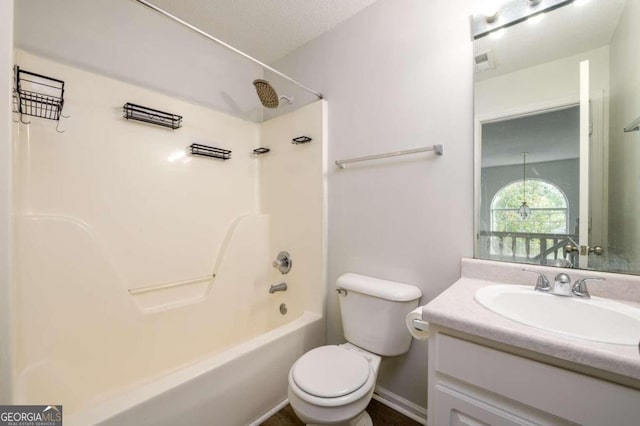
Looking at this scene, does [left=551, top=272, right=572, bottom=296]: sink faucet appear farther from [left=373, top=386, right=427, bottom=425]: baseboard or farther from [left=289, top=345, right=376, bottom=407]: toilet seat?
[left=373, top=386, right=427, bottom=425]: baseboard

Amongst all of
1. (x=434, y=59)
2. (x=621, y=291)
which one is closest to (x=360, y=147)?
(x=434, y=59)

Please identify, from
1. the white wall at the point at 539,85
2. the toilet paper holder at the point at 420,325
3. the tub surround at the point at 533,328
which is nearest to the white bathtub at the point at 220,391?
the toilet paper holder at the point at 420,325

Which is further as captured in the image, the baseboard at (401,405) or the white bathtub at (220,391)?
the baseboard at (401,405)

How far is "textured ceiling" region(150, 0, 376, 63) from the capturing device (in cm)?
161

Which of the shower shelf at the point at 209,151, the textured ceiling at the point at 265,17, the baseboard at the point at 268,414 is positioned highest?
the textured ceiling at the point at 265,17

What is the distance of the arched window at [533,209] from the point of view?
1.07 m

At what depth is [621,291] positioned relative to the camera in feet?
3.02

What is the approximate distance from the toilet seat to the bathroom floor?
1.45ft

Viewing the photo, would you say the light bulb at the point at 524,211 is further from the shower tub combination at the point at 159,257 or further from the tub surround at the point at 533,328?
the shower tub combination at the point at 159,257

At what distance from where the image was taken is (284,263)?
6.56 ft

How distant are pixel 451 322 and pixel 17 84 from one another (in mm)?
2015

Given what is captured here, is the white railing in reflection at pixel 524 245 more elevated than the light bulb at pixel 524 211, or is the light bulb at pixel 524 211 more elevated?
the light bulb at pixel 524 211

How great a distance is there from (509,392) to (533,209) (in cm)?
79

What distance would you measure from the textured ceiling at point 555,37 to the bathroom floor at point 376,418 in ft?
6.04
